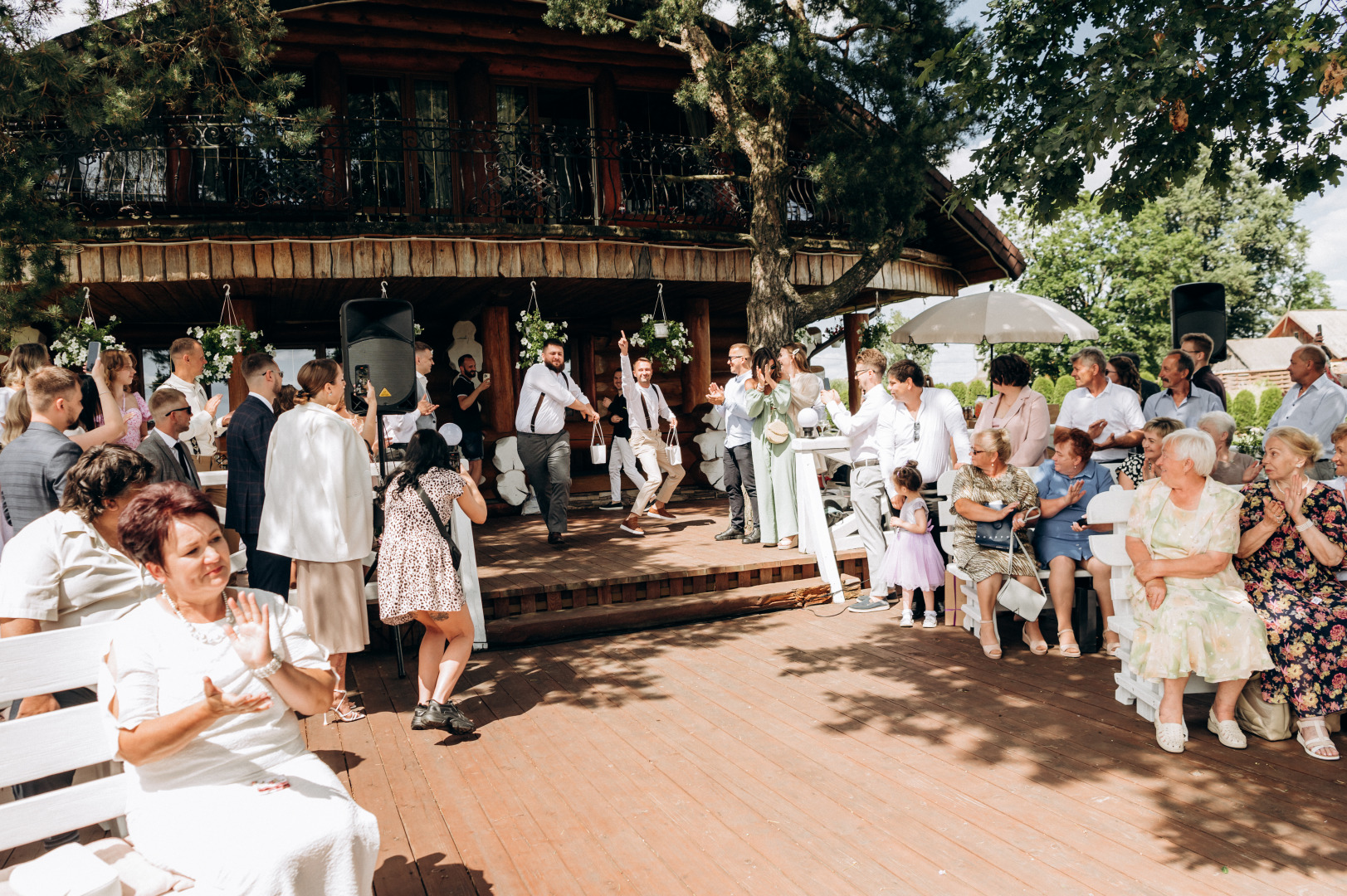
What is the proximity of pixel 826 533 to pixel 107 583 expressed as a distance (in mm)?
5058

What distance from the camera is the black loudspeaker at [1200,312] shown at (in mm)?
9242

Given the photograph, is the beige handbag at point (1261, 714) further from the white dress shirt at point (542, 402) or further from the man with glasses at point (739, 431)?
the white dress shirt at point (542, 402)

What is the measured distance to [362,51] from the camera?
10.5m

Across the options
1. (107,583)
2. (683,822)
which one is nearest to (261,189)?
(107,583)

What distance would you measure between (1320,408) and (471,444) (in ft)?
25.8

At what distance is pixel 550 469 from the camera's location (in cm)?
812

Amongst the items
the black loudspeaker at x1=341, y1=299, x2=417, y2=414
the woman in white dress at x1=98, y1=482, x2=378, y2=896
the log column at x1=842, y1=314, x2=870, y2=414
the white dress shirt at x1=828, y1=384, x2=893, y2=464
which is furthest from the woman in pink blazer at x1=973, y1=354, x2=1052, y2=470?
the log column at x1=842, y1=314, x2=870, y2=414

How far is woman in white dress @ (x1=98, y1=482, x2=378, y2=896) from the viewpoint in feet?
6.93

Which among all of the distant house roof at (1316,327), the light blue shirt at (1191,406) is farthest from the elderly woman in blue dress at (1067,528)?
the distant house roof at (1316,327)

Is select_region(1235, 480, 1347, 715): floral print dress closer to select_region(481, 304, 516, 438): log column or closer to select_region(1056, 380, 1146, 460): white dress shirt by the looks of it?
select_region(1056, 380, 1146, 460): white dress shirt

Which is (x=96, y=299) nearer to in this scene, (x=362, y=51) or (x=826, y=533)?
(x=362, y=51)

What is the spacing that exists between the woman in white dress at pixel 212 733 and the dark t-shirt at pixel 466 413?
7.93 metres

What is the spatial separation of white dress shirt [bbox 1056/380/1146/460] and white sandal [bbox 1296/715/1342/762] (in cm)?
277

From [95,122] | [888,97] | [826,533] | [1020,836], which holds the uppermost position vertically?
[888,97]
